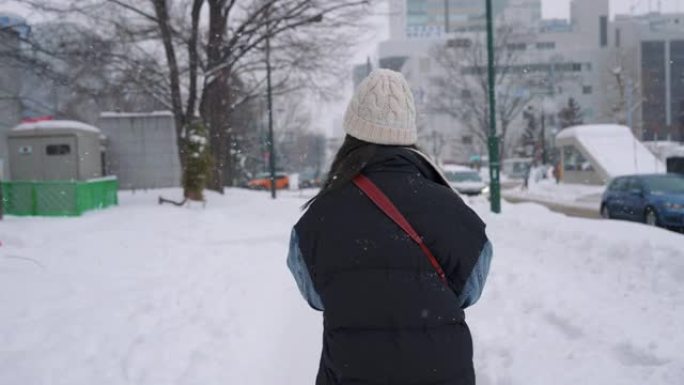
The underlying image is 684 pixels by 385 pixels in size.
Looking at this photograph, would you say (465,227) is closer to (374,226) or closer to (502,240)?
(374,226)

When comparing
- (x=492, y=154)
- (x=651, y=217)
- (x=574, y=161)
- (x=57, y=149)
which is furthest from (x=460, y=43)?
(x=57, y=149)

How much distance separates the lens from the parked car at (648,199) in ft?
51.2

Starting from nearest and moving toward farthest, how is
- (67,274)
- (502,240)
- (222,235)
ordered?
(67,274), (502,240), (222,235)

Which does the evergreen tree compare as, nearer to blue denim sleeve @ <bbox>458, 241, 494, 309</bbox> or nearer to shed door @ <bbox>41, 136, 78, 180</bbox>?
shed door @ <bbox>41, 136, 78, 180</bbox>

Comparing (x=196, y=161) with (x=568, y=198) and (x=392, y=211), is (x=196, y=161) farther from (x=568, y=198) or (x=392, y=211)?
(x=568, y=198)

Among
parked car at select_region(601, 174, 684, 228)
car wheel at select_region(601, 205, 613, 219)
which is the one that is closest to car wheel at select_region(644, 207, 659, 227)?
parked car at select_region(601, 174, 684, 228)

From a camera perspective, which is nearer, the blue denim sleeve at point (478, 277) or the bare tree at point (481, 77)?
the blue denim sleeve at point (478, 277)

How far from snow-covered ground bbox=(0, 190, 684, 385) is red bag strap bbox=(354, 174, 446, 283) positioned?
3.20 m

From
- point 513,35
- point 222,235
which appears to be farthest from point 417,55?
point 222,235

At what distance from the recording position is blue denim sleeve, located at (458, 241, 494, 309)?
6.96 ft

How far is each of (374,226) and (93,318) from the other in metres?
5.12

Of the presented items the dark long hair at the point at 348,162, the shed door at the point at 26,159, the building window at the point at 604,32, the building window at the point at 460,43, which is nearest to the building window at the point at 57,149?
the shed door at the point at 26,159

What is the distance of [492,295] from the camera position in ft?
24.6

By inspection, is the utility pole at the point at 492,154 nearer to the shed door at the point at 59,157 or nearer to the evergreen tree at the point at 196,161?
the evergreen tree at the point at 196,161
